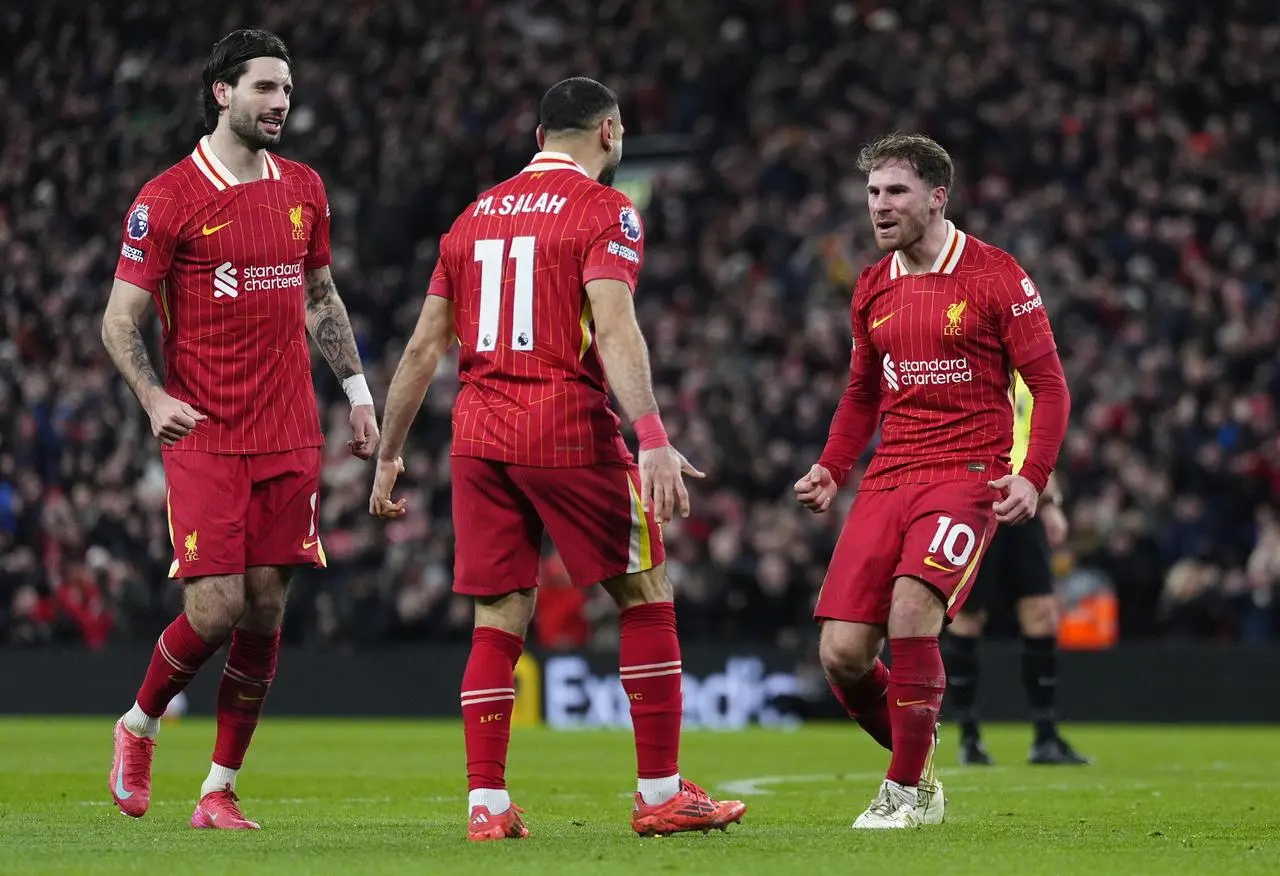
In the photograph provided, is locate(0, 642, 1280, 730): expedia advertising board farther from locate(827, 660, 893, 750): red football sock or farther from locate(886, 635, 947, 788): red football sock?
locate(886, 635, 947, 788): red football sock

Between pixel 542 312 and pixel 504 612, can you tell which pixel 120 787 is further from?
pixel 542 312

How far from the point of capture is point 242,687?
7.53m

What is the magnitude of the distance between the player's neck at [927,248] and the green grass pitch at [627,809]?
196 cm

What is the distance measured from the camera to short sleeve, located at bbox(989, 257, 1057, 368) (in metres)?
7.30

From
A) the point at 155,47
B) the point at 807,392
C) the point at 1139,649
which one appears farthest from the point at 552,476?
the point at 155,47

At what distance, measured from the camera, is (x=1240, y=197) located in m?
20.8

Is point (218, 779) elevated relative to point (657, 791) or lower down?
lower down

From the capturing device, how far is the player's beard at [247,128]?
7.36 metres

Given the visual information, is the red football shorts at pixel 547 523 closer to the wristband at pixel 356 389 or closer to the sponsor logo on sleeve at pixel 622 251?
the sponsor logo on sleeve at pixel 622 251

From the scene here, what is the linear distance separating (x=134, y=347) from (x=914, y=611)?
2808 millimetres

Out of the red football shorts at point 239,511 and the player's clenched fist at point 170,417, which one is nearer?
the player's clenched fist at point 170,417

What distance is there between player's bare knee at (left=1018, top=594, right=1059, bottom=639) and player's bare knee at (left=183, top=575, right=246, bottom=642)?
5656 millimetres

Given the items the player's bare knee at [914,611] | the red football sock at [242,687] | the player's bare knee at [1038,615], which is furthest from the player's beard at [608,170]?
the player's bare knee at [1038,615]

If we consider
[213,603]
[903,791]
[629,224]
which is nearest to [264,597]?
[213,603]
